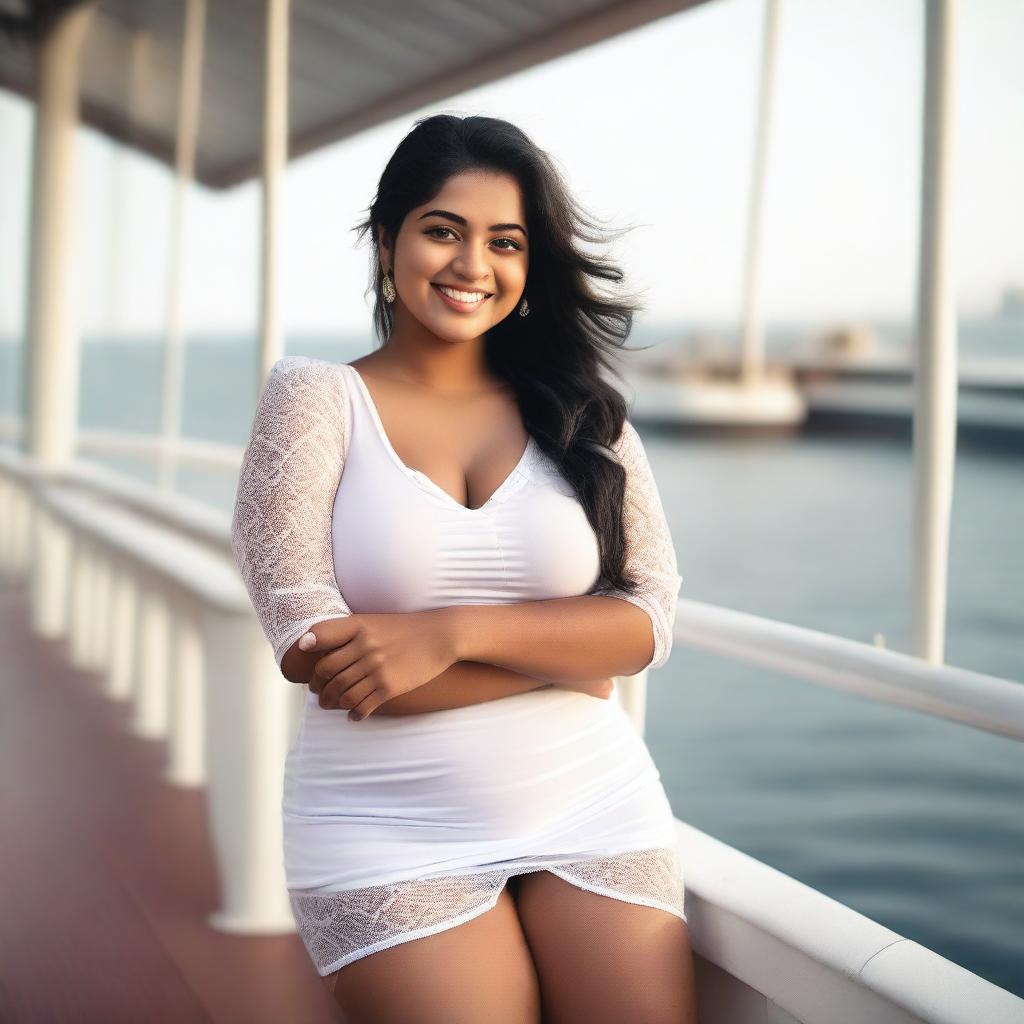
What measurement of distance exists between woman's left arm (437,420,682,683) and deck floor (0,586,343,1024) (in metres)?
0.82

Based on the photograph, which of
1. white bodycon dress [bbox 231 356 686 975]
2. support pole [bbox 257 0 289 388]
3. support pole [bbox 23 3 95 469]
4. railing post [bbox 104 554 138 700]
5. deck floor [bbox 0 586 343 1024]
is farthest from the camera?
support pole [bbox 23 3 95 469]

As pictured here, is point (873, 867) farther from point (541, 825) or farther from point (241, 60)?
point (541, 825)

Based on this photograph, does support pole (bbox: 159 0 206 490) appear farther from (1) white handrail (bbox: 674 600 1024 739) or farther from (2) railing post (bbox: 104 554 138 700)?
(1) white handrail (bbox: 674 600 1024 739)

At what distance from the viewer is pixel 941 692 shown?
118 cm

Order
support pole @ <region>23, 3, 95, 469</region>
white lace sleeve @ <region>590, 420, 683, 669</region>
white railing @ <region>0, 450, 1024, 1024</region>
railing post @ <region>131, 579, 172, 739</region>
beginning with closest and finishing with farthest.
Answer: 1. white railing @ <region>0, 450, 1024, 1024</region>
2. white lace sleeve @ <region>590, 420, 683, 669</region>
3. railing post @ <region>131, 579, 172, 739</region>
4. support pole @ <region>23, 3, 95, 469</region>

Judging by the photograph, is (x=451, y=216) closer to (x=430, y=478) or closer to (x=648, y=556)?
(x=430, y=478)

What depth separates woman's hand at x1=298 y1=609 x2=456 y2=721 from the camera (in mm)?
1197

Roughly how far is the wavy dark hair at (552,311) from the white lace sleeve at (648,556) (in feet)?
0.04

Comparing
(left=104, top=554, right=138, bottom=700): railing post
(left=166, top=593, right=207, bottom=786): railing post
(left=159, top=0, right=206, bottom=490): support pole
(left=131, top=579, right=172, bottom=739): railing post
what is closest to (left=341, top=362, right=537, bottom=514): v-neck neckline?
(left=166, top=593, right=207, bottom=786): railing post

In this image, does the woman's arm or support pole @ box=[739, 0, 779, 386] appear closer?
the woman's arm

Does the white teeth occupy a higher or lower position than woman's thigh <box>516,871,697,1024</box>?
higher

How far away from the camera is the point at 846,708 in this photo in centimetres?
1343

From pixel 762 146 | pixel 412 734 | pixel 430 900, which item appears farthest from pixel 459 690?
pixel 762 146

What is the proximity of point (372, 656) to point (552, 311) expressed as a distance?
0.52 metres
